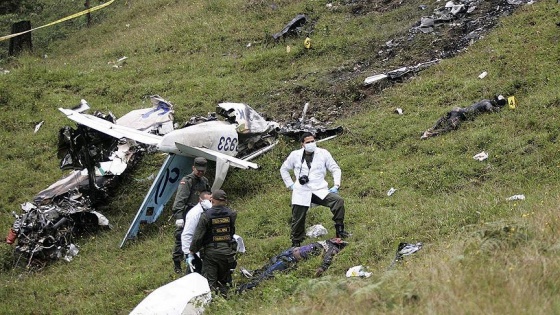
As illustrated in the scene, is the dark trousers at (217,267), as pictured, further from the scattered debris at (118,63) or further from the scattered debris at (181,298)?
the scattered debris at (118,63)

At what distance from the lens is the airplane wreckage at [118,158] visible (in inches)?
526

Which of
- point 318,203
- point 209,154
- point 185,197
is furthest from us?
point 209,154

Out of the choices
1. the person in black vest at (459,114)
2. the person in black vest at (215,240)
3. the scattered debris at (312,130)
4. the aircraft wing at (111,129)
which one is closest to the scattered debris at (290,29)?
the scattered debris at (312,130)

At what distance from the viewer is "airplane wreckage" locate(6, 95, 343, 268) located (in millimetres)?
13352

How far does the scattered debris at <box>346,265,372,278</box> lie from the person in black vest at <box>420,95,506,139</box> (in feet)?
20.5

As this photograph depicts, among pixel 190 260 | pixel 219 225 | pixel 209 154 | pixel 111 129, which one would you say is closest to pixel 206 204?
pixel 219 225

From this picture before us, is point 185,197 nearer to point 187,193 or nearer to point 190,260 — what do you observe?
point 187,193

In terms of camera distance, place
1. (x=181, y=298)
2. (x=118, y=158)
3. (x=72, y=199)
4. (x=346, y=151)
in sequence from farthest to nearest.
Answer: (x=118, y=158)
(x=346, y=151)
(x=72, y=199)
(x=181, y=298)

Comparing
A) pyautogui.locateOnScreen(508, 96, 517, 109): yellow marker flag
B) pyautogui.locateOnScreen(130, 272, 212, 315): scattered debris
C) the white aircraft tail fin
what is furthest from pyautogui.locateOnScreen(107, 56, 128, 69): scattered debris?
pyautogui.locateOnScreen(130, 272, 212, 315): scattered debris

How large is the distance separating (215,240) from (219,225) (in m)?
0.20

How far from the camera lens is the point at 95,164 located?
15133 mm

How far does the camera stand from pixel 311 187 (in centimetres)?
1059

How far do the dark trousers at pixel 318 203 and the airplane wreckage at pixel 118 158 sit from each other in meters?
2.31

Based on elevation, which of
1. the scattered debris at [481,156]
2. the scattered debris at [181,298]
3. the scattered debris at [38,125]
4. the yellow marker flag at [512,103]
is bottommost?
the scattered debris at [38,125]
